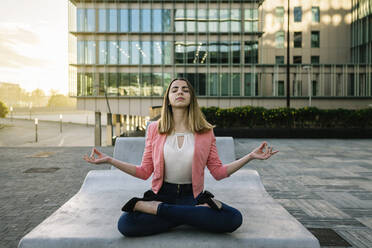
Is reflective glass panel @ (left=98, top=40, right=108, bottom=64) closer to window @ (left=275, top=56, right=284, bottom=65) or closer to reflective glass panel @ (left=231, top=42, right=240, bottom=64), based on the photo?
reflective glass panel @ (left=231, top=42, right=240, bottom=64)

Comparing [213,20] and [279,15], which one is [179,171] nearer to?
[213,20]

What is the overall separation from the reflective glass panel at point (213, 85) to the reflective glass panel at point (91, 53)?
1382cm

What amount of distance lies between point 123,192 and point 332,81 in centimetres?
3852

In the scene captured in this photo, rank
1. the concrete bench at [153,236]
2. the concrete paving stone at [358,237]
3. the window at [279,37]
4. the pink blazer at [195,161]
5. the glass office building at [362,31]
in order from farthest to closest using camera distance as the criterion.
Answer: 1. the window at [279,37]
2. the glass office building at [362,31]
3. the concrete paving stone at [358,237]
4. the pink blazer at [195,161]
5. the concrete bench at [153,236]

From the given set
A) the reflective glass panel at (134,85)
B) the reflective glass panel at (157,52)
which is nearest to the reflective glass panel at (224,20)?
the reflective glass panel at (157,52)

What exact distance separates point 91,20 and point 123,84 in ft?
26.9

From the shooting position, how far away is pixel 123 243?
2.36 meters

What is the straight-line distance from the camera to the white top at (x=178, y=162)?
291cm

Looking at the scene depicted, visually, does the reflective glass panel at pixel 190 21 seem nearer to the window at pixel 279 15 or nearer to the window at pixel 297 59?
the window at pixel 279 15

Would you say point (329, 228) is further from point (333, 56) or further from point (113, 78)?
point (333, 56)

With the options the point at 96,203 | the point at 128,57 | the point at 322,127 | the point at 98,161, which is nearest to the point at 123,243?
the point at 98,161

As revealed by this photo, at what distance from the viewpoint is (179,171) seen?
290 centimetres

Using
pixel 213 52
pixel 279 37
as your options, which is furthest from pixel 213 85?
pixel 279 37

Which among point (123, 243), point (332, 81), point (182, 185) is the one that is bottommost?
point (123, 243)
